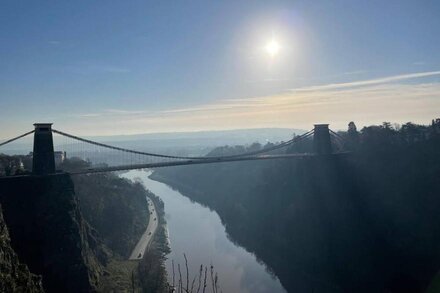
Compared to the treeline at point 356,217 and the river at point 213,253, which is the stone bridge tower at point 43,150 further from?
the treeline at point 356,217

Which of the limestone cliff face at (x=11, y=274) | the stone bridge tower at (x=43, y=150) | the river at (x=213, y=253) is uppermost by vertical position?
the stone bridge tower at (x=43, y=150)

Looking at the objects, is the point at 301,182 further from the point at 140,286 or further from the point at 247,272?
the point at 140,286

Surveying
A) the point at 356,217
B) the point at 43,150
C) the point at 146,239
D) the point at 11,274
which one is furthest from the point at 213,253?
the point at 11,274

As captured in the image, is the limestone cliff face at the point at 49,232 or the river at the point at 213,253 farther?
the river at the point at 213,253

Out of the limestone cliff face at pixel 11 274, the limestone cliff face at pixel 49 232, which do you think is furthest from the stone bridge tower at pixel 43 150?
the limestone cliff face at pixel 11 274

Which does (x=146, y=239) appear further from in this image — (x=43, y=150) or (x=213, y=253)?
(x=43, y=150)

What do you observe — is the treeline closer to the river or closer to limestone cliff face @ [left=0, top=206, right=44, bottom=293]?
the river
